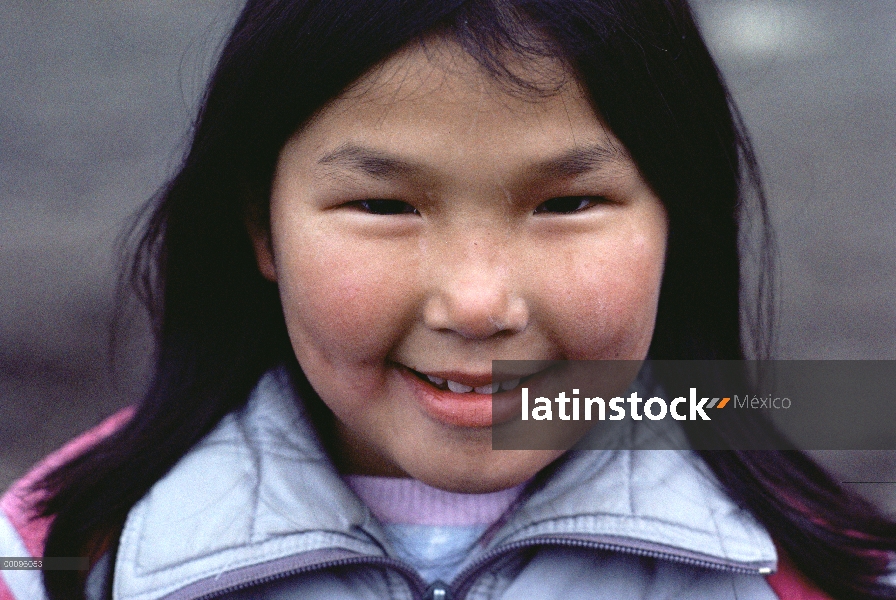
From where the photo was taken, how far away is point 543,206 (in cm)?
75

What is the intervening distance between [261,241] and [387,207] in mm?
226

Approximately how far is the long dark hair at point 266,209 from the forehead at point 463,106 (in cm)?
1

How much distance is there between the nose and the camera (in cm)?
71

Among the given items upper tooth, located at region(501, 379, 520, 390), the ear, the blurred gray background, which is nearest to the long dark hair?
the ear

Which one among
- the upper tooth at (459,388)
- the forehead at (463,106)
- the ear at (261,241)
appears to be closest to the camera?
the forehead at (463,106)

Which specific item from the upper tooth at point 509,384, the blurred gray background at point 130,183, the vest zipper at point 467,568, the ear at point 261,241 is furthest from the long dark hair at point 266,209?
the blurred gray background at point 130,183

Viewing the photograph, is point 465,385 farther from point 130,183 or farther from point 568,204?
point 130,183

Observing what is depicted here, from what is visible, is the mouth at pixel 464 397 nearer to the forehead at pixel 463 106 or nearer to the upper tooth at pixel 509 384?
the upper tooth at pixel 509 384

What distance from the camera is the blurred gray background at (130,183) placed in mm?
1657

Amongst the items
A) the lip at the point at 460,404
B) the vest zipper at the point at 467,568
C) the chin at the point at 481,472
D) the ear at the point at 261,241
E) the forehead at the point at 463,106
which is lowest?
the vest zipper at the point at 467,568

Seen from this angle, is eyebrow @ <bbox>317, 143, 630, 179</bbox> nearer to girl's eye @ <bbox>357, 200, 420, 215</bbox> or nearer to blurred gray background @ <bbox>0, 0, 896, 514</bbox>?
girl's eye @ <bbox>357, 200, 420, 215</bbox>

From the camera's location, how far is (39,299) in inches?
74.2

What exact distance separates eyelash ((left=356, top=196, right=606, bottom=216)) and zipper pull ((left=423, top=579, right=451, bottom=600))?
1.27 ft

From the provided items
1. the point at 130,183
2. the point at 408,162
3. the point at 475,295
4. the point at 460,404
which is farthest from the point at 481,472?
the point at 130,183
